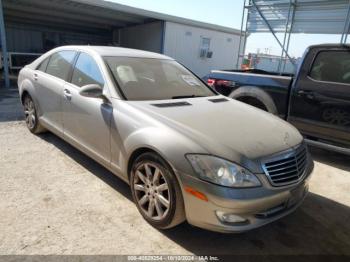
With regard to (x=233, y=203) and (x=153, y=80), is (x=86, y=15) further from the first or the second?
(x=233, y=203)

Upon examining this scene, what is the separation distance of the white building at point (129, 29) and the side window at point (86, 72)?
27.9ft

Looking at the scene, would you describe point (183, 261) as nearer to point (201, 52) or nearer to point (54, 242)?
point (54, 242)

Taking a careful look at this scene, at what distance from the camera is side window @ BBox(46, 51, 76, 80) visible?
4.09 meters

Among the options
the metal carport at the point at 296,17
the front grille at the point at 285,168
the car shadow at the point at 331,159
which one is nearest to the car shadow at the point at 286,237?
the front grille at the point at 285,168

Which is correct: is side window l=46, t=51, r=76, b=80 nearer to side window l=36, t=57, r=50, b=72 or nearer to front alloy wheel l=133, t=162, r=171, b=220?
side window l=36, t=57, r=50, b=72

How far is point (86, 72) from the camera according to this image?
3.69 meters

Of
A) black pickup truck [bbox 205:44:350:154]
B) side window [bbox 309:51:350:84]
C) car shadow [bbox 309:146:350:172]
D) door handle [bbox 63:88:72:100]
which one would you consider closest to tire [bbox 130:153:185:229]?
door handle [bbox 63:88:72:100]

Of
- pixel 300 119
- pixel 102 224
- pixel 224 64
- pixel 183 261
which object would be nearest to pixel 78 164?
pixel 102 224

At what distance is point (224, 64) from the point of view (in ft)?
59.3

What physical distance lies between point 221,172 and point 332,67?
3.29 metres

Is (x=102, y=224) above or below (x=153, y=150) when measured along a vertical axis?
below

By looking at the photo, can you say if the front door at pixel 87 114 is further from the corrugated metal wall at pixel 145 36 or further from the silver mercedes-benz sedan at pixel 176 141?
the corrugated metal wall at pixel 145 36

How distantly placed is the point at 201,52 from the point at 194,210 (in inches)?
586

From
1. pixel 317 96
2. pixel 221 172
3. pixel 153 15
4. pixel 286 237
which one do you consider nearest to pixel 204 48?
pixel 153 15
